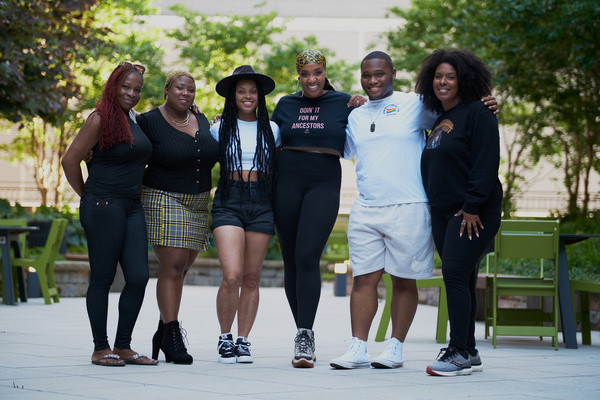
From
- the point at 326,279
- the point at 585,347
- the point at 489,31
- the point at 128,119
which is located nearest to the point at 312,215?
the point at 128,119

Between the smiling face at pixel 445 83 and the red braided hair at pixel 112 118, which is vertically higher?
the smiling face at pixel 445 83

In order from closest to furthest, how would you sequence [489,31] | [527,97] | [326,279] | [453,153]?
[453,153] < [489,31] < [527,97] < [326,279]

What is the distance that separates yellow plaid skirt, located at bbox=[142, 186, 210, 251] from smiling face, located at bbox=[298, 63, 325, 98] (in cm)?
97

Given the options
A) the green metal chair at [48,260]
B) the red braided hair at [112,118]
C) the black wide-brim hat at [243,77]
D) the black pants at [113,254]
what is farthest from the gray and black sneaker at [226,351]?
the green metal chair at [48,260]

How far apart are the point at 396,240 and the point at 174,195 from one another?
1.40 metres

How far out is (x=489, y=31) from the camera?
13.7 m

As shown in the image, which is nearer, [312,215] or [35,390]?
[35,390]

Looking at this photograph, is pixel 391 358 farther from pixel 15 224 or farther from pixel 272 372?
pixel 15 224

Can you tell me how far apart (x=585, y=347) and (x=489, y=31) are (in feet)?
24.2

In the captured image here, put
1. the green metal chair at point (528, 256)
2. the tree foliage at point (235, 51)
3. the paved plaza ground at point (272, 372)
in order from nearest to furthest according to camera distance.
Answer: the paved plaza ground at point (272, 372) → the green metal chair at point (528, 256) → the tree foliage at point (235, 51)

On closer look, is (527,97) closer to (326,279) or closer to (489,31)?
(489,31)

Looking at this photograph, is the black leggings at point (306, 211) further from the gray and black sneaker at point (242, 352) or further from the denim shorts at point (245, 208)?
the gray and black sneaker at point (242, 352)

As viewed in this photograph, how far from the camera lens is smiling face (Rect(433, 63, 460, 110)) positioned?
5.31 meters

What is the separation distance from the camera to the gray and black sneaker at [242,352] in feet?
18.2
